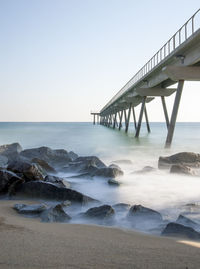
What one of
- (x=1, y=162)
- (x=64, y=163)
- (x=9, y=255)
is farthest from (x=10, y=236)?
(x=64, y=163)

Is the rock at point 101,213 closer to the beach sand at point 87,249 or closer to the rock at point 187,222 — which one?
the beach sand at point 87,249

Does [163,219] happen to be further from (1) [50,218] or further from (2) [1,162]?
(2) [1,162]

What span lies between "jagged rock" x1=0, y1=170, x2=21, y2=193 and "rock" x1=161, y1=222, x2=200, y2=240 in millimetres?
2735

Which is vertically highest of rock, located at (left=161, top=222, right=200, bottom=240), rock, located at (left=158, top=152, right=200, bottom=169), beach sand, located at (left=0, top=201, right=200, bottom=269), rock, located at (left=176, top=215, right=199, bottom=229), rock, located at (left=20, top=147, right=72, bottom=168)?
beach sand, located at (left=0, top=201, right=200, bottom=269)

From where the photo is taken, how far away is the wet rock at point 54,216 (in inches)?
123

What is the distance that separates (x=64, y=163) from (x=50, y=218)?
580 cm

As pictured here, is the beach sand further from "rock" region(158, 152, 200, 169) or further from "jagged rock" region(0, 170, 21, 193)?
"rock" region(158, 152, 200, 169)

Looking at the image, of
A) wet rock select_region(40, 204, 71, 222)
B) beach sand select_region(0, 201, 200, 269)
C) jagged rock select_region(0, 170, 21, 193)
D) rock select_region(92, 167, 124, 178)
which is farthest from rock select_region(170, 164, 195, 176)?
beach sand select_region(0, 201, 200, 269)

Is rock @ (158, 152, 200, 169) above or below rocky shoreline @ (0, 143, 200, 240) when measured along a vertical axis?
below

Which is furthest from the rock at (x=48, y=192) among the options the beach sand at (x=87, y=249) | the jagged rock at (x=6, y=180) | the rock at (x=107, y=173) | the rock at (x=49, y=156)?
the rock at (x=49, y=156)

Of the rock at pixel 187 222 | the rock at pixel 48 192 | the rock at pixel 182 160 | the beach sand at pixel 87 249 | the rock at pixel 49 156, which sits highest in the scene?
the beach sand at pixel 87 249

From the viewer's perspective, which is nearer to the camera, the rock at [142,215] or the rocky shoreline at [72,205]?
the rocky shoreline at [72,205]

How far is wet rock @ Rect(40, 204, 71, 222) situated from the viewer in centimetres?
313

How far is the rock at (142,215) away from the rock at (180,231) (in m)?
0.50
